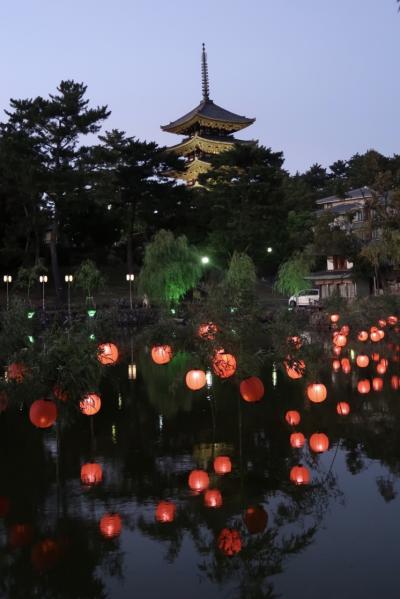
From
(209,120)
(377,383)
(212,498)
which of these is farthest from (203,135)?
(212,498)

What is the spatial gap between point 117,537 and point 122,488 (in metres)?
1.77

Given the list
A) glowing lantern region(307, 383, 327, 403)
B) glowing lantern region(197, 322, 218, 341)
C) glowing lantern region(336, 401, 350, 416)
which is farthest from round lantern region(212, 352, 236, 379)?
glowing lantern region(336, 401, 350, 416)

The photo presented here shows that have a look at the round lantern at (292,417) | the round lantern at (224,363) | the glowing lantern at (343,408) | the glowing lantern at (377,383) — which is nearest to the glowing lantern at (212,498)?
the round lantern at (224,363)

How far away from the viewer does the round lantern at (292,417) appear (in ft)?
44.0

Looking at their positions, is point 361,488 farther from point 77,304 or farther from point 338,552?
point 77,304

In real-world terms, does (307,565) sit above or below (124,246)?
below

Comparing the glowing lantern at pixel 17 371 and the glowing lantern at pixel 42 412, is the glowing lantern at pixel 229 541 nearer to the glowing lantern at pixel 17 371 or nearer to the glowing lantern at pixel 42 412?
the glowing lantern at pixel 42 412

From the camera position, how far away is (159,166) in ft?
170

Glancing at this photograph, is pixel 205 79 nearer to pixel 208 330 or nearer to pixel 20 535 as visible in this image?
Answer: pixel 208 330

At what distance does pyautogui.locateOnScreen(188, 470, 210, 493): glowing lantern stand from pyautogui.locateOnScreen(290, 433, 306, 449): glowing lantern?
2189mm

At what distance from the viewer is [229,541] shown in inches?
297

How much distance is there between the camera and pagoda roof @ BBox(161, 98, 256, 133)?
212 feet

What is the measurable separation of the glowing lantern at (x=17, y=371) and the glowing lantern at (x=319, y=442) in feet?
17.4

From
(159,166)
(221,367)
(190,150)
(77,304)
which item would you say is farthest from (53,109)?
(221,367)
